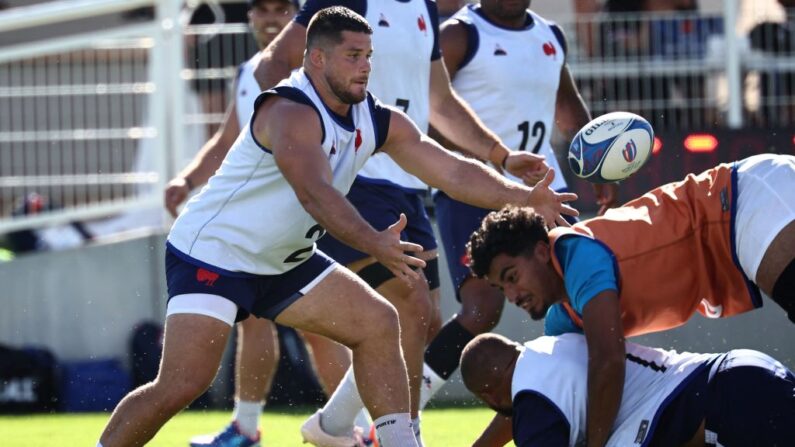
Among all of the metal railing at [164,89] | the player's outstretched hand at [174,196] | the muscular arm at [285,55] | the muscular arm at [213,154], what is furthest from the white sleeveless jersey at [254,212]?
the metal railing at [164,89]

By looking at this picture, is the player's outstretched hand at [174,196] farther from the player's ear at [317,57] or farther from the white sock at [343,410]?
the player's ear at [317,57]

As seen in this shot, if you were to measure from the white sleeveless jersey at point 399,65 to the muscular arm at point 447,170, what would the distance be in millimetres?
1042

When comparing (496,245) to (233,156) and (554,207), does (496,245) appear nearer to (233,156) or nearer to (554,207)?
(554,207)

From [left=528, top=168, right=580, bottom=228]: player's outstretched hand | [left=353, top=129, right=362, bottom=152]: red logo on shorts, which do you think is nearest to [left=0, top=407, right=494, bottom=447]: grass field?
[left=528, top=168, right=580, bottom=228]: player's outstretched hand

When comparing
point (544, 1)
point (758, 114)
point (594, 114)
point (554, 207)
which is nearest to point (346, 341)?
Answer: point (554, 207)

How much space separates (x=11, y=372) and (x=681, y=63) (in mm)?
5345

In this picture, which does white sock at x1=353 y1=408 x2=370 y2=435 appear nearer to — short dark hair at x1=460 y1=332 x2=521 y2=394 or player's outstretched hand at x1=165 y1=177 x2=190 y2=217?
player's outstretched hand at x1=165 y1=177 x2=190 y2=217

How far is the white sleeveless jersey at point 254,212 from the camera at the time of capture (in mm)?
5863

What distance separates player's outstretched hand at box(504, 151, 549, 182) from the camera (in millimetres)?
6492

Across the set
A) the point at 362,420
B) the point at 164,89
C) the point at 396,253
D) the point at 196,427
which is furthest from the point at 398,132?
the point at 164,89

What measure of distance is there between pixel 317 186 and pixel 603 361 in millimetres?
1217

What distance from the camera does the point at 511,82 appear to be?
7.90m

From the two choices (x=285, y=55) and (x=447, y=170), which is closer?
(x=447, y=170)

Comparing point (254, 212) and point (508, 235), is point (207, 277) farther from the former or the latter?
point (508, 235)
